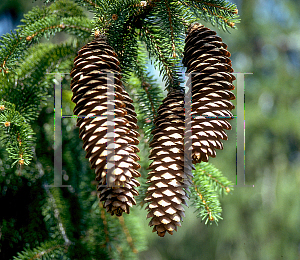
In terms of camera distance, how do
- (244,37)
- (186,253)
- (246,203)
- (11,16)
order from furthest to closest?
(244,37)
(186,253)
(246,203)
(11,16)

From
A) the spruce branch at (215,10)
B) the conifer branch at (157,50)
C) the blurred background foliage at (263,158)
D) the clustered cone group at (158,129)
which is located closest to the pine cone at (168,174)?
the clustered cone group at (158,129)

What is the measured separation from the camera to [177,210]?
0.41 metres

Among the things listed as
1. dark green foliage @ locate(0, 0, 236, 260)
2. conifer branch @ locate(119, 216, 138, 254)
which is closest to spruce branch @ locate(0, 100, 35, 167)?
dark green foliage @ locate(0, 0, 236, 260)

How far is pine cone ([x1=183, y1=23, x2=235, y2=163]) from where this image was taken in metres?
0.41

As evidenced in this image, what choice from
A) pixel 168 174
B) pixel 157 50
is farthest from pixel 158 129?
pixel 157 50

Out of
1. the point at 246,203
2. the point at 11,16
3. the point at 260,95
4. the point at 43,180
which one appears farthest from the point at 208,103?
the point at 260,95

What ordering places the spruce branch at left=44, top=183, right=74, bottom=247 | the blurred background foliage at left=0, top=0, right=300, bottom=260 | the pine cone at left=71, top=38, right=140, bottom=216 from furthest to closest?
the blurred background foliage at left=0, top=0, right=300, bottom=260
the spruce branch at left=44, top=183, right=74, bottom=247
the pine cone at left=71, top=38, right=140, bottom=216

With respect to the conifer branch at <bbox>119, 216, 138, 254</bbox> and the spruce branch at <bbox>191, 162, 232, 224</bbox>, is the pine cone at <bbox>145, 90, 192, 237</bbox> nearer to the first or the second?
the spruce branch at <bbox>191, 162, 232, 224</bbox>

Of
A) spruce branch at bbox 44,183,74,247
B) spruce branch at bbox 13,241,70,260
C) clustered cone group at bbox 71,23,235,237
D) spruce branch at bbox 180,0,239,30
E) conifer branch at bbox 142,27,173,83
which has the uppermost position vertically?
spruce branch at bbox 180,0,239,30

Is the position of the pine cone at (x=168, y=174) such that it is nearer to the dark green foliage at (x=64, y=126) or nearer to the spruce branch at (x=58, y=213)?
the dark green foliage at (x=64, y=126)

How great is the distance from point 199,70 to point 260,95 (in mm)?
2140

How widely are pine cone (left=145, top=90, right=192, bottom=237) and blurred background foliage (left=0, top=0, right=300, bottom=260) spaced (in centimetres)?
144

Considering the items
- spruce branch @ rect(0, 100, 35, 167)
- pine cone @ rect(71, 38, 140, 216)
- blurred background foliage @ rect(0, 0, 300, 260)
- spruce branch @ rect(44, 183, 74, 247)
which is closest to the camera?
pine cone @ rect(71, 38, 140, 216)

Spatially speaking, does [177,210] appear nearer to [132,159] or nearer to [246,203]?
[132,159]
